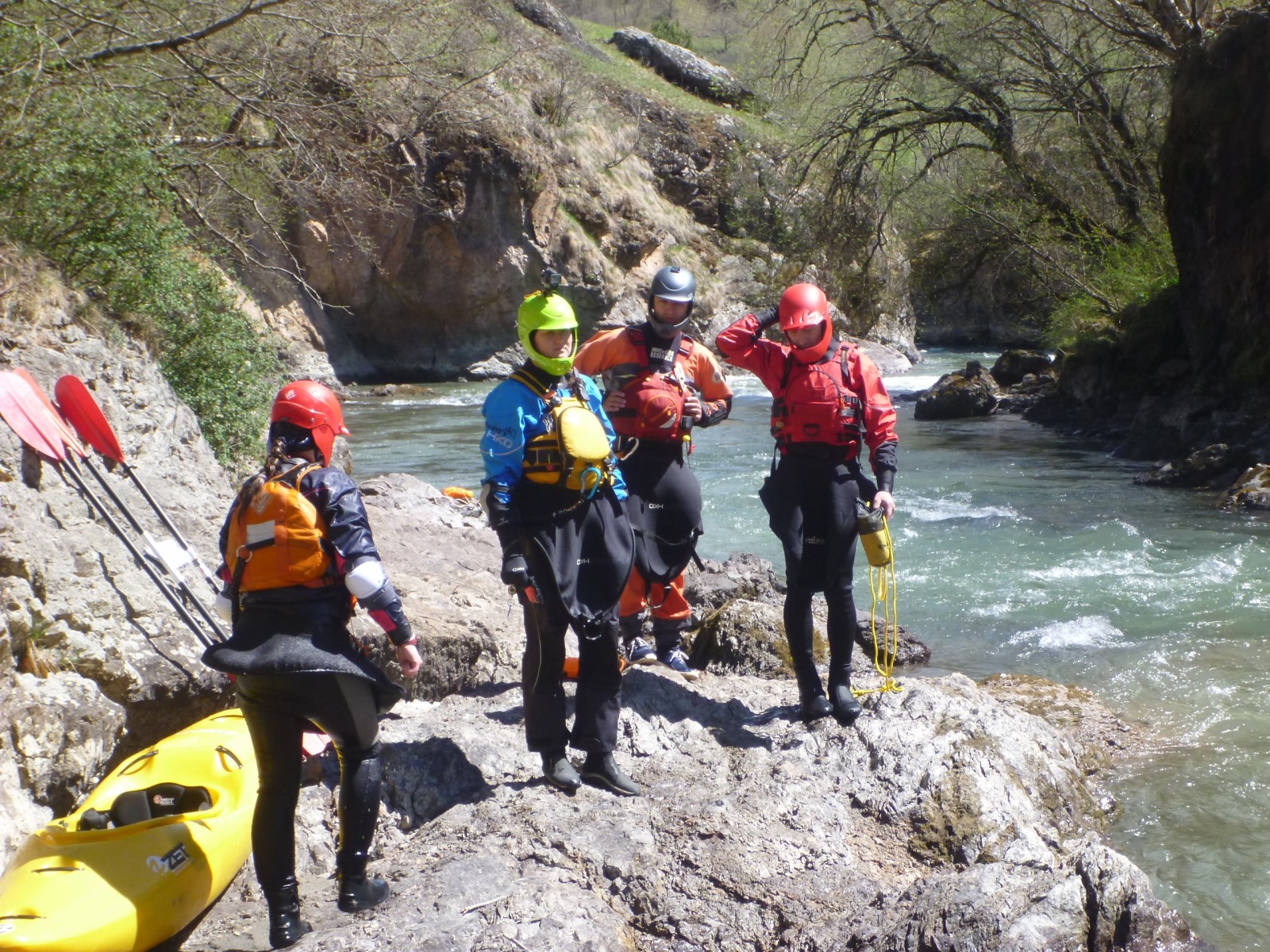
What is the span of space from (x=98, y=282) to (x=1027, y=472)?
Result: 9.97 m

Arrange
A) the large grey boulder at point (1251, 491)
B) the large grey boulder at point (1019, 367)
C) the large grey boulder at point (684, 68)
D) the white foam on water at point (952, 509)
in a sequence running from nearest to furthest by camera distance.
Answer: the large grey boulder at point (1251, 491) < the white foam on water at point (952, 509) < the large grey boulder at point (1019, 367) < the large grey boulder at point (684, 68)

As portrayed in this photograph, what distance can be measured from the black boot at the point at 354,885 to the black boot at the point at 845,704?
184 cm

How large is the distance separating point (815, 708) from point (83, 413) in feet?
9.72

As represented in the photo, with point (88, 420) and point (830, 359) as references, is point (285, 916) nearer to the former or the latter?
point (88, 420)

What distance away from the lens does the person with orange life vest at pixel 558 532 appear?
343 centimetres

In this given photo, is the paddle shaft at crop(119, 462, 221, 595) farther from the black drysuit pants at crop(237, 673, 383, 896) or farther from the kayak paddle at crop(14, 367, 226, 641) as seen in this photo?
the black drysuit pants at crop(237, 673, 383, 896)

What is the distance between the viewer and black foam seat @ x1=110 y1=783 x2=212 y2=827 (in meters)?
3.07

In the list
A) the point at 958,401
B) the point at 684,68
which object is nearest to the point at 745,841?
the point at 958,401

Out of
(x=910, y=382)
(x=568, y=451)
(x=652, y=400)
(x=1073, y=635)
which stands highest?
(x=652, y=400)

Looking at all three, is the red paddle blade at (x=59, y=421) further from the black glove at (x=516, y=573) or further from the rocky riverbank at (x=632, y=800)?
the black glove at (x=516, y=573)

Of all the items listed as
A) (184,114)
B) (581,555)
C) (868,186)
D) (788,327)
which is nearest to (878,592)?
(788,327)

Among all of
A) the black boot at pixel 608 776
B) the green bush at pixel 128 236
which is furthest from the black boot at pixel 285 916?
the green bush at pixel 128 236

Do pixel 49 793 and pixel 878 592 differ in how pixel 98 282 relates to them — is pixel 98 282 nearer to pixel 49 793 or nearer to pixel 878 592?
pixel 49 793

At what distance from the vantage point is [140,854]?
2867 millimetres
